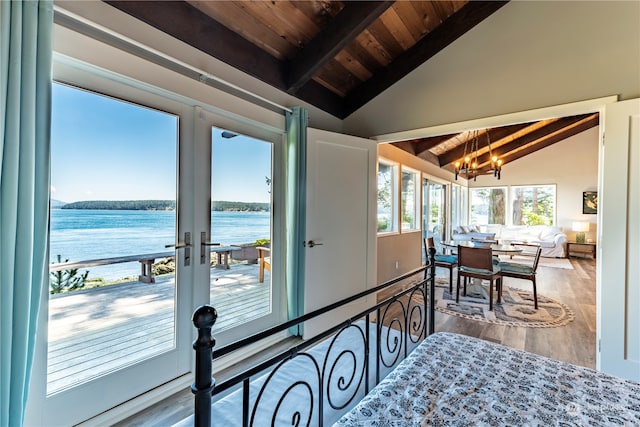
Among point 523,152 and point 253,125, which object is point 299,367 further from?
point 523,152

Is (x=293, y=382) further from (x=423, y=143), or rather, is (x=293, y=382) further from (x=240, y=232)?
(x=423, y=143)

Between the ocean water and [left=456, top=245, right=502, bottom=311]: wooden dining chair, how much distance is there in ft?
10.6

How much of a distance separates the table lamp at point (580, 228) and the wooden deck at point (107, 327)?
31.3 ft

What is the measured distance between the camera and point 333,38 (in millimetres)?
2314

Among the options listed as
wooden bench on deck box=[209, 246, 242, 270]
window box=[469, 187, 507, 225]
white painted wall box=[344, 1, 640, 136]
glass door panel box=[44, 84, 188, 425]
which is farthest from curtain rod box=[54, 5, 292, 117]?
window box=[469, 187, 507, 225]

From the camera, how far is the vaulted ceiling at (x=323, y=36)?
2.01 metres

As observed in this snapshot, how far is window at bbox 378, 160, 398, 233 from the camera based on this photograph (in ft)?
15.6

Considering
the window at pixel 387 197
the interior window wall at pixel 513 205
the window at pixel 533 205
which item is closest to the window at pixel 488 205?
the interior window wall at pixel 513 205

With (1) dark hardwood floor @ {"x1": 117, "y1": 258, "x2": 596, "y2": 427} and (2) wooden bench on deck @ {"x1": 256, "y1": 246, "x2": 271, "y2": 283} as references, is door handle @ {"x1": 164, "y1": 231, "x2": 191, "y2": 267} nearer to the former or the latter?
(2) wooden bench on deck @ {"x1": 256, "y1": 246, "x2": 271, "y2": 283}

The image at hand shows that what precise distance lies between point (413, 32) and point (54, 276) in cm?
341

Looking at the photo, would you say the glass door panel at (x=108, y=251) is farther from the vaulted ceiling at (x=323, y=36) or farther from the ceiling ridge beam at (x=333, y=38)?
the ceiling ridge beam at (x=333, y=38)

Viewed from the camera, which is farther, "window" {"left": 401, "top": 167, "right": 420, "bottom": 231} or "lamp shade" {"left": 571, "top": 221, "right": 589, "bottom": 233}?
"lamp shade" {"left": 571, "top": 221, "right": 589, "bottom": 233}

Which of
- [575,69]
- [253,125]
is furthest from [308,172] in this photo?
[575,69]

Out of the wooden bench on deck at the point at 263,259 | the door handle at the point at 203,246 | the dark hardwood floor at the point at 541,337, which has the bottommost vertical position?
the dark hardwood floor at the point at 541,337
